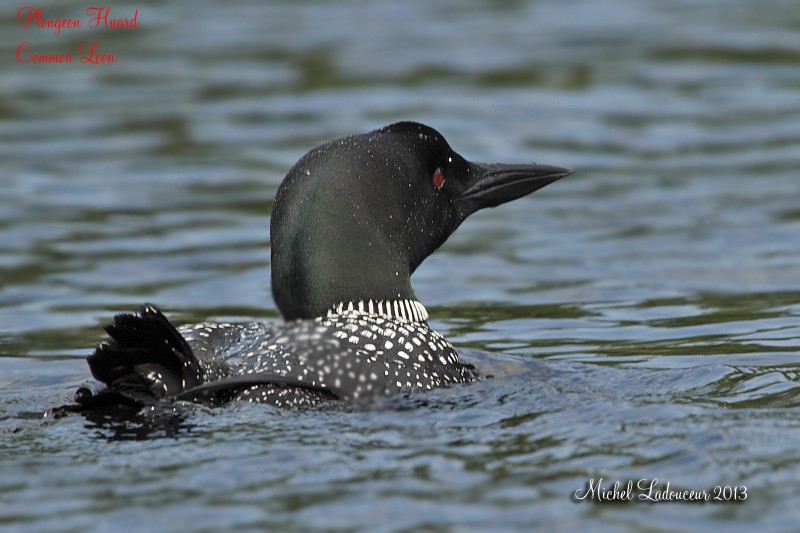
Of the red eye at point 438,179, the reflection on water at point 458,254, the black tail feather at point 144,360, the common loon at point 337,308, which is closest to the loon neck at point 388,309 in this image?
the common loon at point 337,308

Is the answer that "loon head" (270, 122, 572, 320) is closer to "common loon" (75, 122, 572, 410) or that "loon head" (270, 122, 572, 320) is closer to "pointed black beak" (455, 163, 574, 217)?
"common loon" (75, 122, 572, 410)

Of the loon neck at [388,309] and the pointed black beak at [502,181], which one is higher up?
the pointed black beak at [502,181]

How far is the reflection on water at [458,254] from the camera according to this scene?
472 cm

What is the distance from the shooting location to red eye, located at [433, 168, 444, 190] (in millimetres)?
6672

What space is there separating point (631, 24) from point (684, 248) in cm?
609

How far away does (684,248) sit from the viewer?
952 cm

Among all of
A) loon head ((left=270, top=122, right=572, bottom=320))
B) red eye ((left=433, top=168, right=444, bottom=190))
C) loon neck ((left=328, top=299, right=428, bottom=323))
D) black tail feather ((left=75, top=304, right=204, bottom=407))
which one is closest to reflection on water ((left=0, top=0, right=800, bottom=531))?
black tail feather ((left=75, top=304, right=204, bottom=407))

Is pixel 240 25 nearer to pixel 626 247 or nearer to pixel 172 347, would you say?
pixel 626 247

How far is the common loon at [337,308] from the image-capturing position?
533 cm

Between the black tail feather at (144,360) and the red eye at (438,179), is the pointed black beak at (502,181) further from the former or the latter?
the black tail feather at (144,360)

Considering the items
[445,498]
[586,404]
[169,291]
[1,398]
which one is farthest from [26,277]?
[445,498]

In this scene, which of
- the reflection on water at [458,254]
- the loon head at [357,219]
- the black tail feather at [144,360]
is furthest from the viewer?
the loon head at [357,219]

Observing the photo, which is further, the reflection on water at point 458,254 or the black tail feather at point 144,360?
the black tail feather at point 144,360

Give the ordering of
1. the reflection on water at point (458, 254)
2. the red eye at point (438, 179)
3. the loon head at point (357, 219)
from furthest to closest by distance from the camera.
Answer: the red eye at point (438, 179), the loon head at point (357, 219), the reflection on water at point (458, 254)
